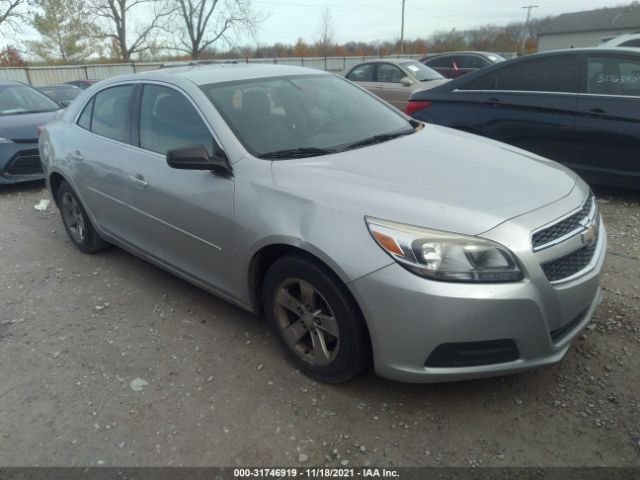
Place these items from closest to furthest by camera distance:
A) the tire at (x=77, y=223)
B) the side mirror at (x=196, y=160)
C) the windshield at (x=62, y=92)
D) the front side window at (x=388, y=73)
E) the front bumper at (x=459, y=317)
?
1. the front bumper at (x=459, y=317)
2. the side mirror at (x=196, y=160)
3. the tire at (x=77, y=223)
4. the front side window at (x=388, y=73)
5. the windshield at (x=62, y=92)

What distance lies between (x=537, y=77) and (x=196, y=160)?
4181 millimetres

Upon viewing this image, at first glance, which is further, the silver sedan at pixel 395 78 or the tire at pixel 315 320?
the silver sedan at pixel 395 78

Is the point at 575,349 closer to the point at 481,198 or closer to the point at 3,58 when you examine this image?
the point at 481,198

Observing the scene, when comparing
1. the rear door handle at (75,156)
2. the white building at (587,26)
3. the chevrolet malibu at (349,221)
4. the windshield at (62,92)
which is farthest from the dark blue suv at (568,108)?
the white building at (587,26)

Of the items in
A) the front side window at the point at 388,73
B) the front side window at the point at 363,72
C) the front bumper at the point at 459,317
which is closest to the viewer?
the front bumper at the point at 459,317

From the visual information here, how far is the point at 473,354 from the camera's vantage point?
2.20 metres

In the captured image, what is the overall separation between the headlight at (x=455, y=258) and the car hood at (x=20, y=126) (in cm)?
666

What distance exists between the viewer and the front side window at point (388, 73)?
1059 centimetres

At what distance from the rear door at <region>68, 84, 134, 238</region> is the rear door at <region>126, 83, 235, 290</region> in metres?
0.16

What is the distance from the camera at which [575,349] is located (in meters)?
2.83

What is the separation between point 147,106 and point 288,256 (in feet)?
5.89

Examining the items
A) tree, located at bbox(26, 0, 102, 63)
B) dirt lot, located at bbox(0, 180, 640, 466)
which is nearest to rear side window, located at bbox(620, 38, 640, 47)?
dirt lot, located at bbox(0, 180, 640, 466)

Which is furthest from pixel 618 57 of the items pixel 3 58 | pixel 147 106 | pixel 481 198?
pixel 3 58

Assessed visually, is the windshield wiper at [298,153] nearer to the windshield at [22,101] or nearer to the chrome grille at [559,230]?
the chrome grille at [559,230]
